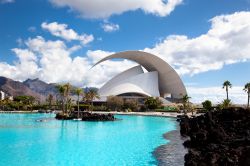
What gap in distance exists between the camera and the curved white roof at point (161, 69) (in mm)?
85188

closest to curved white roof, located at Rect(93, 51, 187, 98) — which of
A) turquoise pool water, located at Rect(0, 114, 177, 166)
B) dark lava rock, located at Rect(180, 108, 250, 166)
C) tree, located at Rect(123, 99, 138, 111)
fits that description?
tree, located at Rect(123, 99, 138, 111)

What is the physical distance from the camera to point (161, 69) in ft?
295

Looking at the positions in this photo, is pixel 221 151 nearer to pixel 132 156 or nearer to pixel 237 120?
pixel 132 156

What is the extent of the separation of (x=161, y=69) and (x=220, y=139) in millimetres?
72561

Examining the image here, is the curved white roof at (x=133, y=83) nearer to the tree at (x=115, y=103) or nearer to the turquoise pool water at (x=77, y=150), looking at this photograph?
the tree at (x=115, y=103)

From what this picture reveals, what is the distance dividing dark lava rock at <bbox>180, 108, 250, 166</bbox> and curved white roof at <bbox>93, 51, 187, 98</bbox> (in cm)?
5808

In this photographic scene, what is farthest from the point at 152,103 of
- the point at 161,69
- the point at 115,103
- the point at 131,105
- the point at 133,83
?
the point at 161,69

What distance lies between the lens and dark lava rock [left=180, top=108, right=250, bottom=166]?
40.2 feet

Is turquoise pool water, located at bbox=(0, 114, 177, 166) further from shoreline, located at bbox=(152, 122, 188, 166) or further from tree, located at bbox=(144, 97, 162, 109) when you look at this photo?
tree, located at bbox=(144, 97, 162, 109)

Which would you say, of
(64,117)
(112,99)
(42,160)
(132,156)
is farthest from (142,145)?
(112,99)

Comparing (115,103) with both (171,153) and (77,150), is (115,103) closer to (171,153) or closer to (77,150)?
(77,150)

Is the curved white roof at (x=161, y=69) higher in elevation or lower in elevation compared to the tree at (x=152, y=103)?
higher

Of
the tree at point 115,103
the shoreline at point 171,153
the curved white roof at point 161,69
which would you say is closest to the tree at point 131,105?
the tree at point 115,103

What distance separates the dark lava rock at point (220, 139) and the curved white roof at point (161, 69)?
58.1 meters
